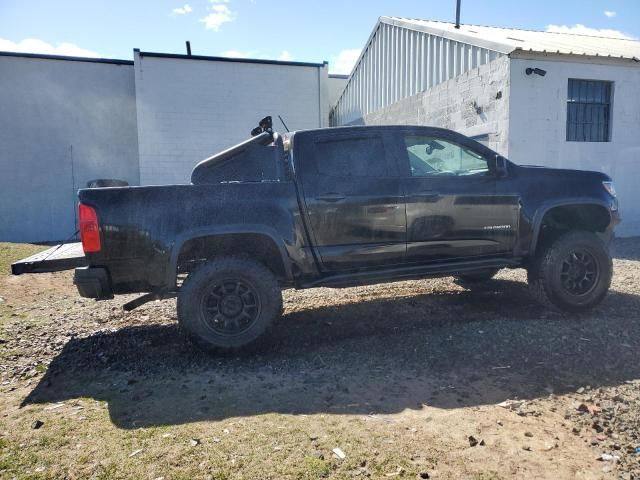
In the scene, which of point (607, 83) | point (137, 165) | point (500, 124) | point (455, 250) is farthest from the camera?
point (137, 165)

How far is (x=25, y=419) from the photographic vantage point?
3256 millimetres

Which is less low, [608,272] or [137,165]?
[137,165]

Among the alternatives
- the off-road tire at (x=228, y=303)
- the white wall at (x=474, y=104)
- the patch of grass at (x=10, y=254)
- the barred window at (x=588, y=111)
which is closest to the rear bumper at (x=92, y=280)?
the off-road tire at (x=228, y=303)

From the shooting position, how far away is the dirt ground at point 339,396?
2674 millimetres

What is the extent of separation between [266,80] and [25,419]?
1350cm

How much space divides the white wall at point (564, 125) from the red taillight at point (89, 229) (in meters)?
8.51

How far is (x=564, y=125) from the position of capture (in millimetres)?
10469

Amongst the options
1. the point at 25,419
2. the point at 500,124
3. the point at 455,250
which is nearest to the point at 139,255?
the point at 25,419

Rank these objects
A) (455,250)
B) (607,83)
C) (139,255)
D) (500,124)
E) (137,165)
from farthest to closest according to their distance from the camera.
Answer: (137,165)
(607,83)
(500,124)
(455,250)
(139,255)

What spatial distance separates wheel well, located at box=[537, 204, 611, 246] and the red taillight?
450 cm

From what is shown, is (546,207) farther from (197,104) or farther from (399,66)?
(197,104)

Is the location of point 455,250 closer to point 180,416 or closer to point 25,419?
point 180,416

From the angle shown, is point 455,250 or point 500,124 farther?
point 500,124

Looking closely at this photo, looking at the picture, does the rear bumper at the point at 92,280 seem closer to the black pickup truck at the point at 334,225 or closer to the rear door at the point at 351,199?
the black pickup truck at the point at 334,225
